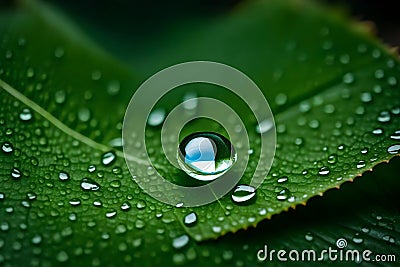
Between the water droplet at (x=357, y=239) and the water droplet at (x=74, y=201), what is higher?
the water droplet at (x=357, y=239)

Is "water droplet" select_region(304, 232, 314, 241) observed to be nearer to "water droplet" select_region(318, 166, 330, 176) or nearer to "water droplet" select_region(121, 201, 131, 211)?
"water droplet" select_region(318, 166, 330, 176)

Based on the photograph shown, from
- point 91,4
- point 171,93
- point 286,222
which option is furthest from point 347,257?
point 91,4

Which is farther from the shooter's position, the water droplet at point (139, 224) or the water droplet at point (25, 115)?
the water droplet at point (25, 115)

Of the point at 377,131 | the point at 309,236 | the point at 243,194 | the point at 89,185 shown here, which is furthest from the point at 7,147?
the point at 377,131

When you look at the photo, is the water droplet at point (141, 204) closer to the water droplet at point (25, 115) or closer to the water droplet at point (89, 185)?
the water droplet at point (89, 185)

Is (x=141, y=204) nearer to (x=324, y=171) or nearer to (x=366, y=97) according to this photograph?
(x=324, y=171)

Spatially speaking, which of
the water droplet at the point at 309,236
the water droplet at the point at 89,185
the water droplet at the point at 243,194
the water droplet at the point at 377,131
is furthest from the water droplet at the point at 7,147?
the water droplet at the point at 377,131

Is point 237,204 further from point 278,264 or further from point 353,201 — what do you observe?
point 353,201
